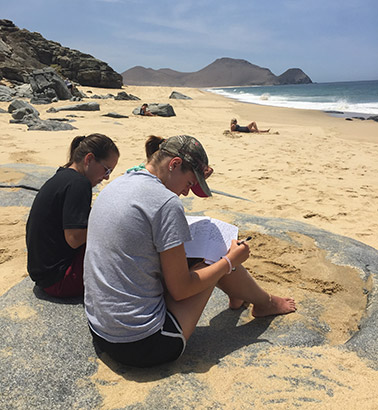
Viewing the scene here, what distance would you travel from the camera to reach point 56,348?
179cm

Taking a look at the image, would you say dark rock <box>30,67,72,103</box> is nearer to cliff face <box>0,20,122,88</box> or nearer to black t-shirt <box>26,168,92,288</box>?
cliff face <box>0,20,122,88</box>

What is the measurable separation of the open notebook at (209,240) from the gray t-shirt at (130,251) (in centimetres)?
29

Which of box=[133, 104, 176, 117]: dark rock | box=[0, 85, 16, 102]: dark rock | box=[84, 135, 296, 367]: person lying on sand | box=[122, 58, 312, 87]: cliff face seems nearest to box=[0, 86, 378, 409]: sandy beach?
box=[84, 135, 296, 367]: person lying on sand

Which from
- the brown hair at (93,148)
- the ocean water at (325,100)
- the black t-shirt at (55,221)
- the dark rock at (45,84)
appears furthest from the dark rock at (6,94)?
the ocean water at (325,100)

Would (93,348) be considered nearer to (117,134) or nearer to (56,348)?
(56,348)

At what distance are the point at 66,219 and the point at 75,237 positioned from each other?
0.11m

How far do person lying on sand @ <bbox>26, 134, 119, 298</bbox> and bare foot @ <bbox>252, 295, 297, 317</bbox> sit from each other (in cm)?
109

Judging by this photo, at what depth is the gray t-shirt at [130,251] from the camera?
1.50m

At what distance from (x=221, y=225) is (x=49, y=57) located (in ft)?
123

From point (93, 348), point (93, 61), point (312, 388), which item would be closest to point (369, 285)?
point (312, 388)

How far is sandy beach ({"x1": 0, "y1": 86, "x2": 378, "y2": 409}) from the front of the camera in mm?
1604

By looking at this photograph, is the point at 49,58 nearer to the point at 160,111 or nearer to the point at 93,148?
the point at 160,111

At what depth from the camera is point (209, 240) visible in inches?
74.7

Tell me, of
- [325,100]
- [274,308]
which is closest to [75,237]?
[274,308]
